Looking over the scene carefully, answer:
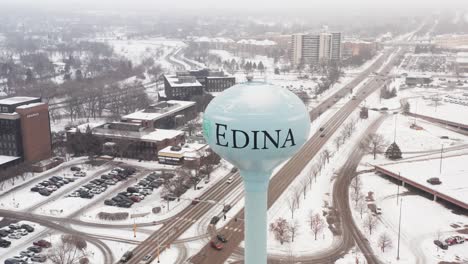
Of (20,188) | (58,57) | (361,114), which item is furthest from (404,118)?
(58,57)

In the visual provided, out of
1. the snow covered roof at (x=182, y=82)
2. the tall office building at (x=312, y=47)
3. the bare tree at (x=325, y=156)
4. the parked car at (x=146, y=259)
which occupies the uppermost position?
the tall office building at (x=312, y=47)

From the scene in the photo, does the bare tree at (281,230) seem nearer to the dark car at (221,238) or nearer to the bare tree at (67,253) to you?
the dark car at (221,238)

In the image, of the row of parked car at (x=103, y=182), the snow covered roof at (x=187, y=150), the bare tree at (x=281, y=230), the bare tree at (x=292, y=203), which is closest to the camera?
the bare tree at (x=281, y=230)

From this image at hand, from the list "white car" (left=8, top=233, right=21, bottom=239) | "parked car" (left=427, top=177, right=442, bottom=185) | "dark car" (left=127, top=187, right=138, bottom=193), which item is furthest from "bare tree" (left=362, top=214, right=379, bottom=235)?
"white car" (left=8, top=233, right=21, bottom=239)

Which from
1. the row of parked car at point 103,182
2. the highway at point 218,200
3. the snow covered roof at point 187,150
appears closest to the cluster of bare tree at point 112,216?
the highway at point 218,200

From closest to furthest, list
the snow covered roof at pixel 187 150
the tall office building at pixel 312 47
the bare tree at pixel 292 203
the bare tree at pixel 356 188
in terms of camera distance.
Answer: the bare tree at pixel 292 203 < the bare tree at pixel 356 188 < the snow covered roof at pixel 187 150 < the tall office building at pixel 312 47

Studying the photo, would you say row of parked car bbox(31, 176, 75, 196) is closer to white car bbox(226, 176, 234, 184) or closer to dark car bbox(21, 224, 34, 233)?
dark car bbox(21, 224, 34, 233)

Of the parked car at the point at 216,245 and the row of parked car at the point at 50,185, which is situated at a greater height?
the row of parked car at the point at 50,185

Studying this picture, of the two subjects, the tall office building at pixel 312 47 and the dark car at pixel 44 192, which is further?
the tall office building at pixel 312 47
